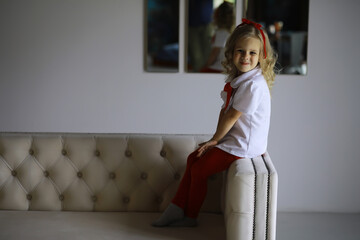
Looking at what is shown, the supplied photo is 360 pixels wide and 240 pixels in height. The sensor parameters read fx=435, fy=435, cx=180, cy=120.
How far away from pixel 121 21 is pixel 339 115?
1.80 metres

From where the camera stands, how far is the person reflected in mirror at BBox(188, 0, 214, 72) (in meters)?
3.18

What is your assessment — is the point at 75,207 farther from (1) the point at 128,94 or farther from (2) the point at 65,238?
(1) the point at 128,94

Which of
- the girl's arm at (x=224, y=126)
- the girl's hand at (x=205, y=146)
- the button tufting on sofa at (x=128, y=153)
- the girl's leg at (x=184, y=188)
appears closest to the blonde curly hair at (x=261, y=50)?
the girl's arm at (x=224, y=126)

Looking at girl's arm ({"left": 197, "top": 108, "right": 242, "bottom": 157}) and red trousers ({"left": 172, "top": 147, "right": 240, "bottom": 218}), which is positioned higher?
girl's arm ({"left": 197, "top": 108, "right": 242, "bottom": 157})


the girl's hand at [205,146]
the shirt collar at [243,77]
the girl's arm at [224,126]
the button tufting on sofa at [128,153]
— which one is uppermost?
the shirt collar at [243,77]

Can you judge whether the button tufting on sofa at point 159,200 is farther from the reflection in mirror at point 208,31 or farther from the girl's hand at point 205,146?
the reflection in mirror at point 208,31

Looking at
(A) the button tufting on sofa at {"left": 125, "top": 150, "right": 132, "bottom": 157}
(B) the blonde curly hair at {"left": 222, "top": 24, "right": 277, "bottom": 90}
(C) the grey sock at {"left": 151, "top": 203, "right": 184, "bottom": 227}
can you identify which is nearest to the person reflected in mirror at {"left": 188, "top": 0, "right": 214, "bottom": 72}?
(B) the blonde curly hair at {"left": 222, "top": 24, "right": 277, "bottom": 90}

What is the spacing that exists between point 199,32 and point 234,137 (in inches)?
55.4

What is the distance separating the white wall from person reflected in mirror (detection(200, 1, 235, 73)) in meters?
0.13

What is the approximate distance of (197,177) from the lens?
1966mm

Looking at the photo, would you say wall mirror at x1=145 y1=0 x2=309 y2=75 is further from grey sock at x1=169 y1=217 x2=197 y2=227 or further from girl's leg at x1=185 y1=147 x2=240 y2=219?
grey sock at x1=169 y1=217 x2=197 y2=227

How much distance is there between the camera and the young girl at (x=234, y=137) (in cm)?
196

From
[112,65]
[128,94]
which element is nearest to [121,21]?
[112,65]

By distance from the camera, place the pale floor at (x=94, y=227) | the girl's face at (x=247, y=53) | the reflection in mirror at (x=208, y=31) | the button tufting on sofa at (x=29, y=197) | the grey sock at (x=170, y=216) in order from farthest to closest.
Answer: the reflection in mirror at (x=208, y=31) < the button tufting on sofa at (x=29, y=197) < the girl's face at (x=247, y=53) < the grey sock at (x=170, y=216) < the pale floor at (x=94, y=227)
